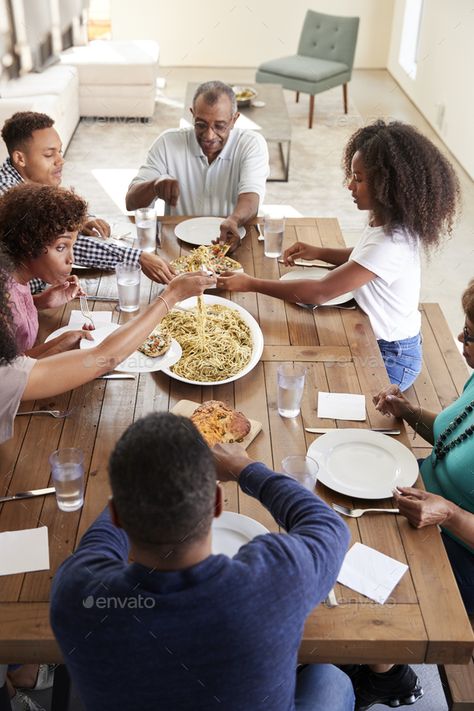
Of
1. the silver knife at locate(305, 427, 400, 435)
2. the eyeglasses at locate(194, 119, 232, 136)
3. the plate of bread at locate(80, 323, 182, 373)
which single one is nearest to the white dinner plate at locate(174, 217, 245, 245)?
the eyeglasses at locate(194, 119, 232, 136)

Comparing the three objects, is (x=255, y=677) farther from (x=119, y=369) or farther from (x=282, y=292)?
(x=282, y=292)

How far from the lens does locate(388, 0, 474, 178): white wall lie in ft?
19.2

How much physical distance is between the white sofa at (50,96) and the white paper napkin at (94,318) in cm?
314

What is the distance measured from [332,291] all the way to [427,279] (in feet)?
7.37

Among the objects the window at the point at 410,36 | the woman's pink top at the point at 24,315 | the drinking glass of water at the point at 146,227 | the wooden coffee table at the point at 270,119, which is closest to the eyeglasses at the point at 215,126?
the drinking glass of water at the point at 146,227

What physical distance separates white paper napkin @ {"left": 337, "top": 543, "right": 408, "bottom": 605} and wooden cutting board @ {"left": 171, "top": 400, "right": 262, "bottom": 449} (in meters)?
0.40

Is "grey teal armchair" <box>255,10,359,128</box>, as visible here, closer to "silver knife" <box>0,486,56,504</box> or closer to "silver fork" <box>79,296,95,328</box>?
"silver fork" <box>79,296,95,328</box>

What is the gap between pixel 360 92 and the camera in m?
7.91

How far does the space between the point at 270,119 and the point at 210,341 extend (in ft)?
13.3

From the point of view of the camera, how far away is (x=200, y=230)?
9.56 feet

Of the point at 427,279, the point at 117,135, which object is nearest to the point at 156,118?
the point at 117,135

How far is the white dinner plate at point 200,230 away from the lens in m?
2.85

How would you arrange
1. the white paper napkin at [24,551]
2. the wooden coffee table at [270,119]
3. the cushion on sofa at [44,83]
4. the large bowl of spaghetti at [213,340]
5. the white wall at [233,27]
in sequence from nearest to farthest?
the white paper napkin at [24,551], the large bowl of spaghetti at [213,340], the wooden coffee table at [270,119], the cushion on sofa at [44,83], the white wall at [233,27]

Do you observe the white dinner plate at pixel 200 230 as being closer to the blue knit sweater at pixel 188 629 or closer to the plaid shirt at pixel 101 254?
the plaid shirt at pixel 101 254
